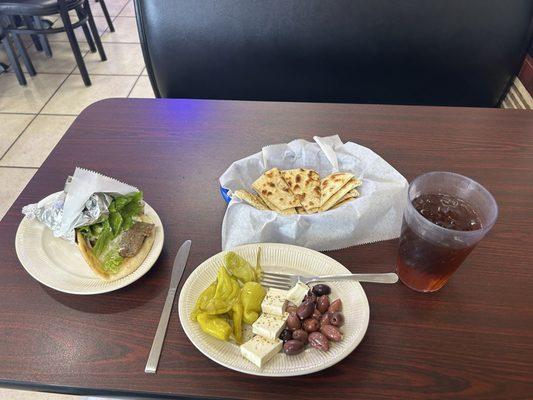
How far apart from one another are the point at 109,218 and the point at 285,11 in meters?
0.93

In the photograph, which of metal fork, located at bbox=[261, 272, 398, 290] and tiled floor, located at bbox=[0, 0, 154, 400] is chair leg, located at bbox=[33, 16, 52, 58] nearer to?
tiled floor, located at bbox=[0, 0, 154, 400]

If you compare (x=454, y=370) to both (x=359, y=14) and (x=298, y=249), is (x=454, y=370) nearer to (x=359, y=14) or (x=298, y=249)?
(x=298, y=249)

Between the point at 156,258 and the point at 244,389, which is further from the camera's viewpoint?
the point at 156,258

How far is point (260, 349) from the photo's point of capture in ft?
2.08

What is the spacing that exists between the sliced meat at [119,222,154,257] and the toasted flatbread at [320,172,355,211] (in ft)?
1.12

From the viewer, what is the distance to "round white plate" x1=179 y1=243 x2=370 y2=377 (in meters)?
0.63

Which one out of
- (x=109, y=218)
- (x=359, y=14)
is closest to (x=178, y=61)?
(x=359, y=14)

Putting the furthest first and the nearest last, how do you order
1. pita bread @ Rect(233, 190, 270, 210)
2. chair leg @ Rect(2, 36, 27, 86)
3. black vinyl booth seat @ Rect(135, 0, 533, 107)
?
chair leg @ Rect(2, 36, 27, 86), black vinyl booth seat @ Rect(135, 0, 533, 107), pita bread @ Rect(233, 190, 270, 210)

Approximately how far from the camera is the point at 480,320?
71cm

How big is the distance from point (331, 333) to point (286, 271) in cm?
15

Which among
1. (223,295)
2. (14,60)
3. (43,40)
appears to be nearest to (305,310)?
(223,295)

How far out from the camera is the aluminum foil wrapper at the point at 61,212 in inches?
30.2

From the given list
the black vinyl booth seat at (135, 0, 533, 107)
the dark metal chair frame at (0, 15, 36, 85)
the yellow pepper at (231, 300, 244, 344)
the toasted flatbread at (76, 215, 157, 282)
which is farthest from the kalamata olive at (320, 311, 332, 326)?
the dark metal chair frame at (0, 15, 36, 85)

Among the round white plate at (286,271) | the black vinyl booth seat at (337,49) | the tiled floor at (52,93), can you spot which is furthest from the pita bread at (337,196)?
the tiled floor at (52,93)
